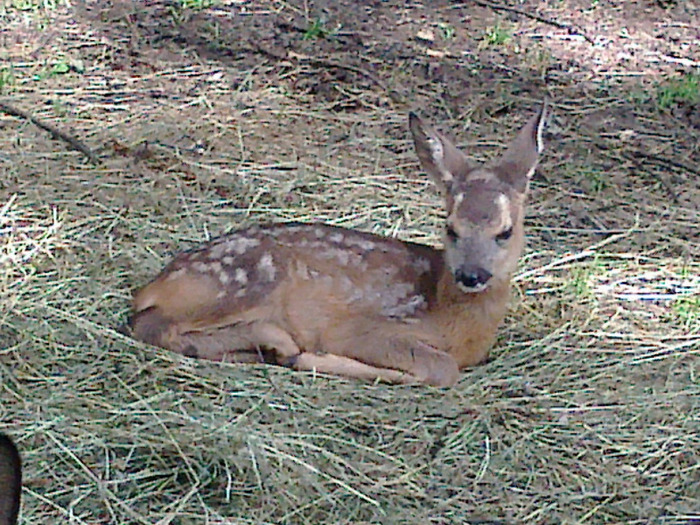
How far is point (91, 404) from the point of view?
3.80m

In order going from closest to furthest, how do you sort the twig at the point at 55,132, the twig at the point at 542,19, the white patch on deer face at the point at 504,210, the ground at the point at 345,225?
the ground at the point at 345,225
the white patch on deer face at the point at 504,210
the twig at the point at 55,132
the twig at the point at 542,19

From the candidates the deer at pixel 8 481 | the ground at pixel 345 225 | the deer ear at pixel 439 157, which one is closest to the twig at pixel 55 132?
the ground at pixel 345 225

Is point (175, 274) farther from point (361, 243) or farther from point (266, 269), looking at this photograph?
point (361, 243)

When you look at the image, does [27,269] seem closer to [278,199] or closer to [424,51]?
[278,199]

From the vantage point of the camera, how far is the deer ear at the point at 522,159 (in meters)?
4.37

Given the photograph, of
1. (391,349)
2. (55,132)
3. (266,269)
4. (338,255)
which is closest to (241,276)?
(266,269)

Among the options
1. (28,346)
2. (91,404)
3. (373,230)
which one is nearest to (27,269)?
(28,346)

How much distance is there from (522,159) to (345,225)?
108 cm

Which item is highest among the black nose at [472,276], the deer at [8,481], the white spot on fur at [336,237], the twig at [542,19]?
the deer at [8,481]

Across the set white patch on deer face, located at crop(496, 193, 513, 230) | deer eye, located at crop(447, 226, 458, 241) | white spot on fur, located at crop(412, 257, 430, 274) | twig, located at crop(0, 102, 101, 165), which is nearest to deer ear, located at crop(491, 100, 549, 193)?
white patch on deer face, located at crop(496, 193, 513, 230)

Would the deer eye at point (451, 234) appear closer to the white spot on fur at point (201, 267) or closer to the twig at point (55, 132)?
the white spot on fur at point (201, 267)

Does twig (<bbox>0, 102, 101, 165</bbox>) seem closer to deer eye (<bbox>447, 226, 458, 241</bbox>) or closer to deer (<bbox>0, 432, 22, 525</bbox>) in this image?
deer eye (<bbox>447, 226, 458, 241</bbox>)

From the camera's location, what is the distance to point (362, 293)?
4.40 metres

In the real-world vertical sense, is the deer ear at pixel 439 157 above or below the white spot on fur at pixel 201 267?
above
